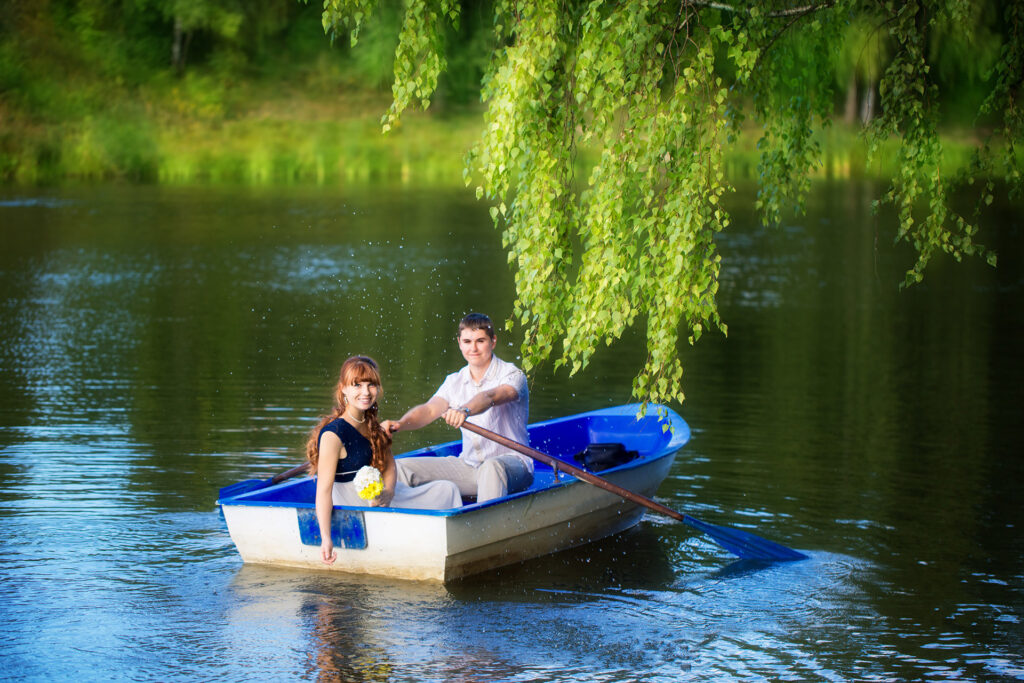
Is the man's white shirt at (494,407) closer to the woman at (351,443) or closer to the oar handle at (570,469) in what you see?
the oar handle at (570,469)

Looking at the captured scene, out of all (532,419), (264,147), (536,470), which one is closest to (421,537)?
(536,470)

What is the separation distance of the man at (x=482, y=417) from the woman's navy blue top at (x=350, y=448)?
0.46 m

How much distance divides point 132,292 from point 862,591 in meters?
15.9

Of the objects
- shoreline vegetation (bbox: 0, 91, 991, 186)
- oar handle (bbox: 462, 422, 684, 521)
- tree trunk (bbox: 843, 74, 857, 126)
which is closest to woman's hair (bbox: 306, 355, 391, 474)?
oar handle (bbox: 462, 422, 684, 521)

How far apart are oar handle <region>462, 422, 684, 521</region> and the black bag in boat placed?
907 millimetres

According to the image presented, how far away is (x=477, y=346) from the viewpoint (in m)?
8.47

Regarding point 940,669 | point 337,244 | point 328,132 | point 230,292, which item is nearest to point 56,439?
point 940,669

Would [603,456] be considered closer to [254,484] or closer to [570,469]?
[570,469]

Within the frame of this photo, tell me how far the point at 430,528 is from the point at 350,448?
0.64 meters

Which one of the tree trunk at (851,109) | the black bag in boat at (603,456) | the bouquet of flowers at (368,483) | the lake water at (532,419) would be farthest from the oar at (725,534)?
the tree trunk at (851,109)

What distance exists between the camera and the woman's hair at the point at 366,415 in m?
7.75

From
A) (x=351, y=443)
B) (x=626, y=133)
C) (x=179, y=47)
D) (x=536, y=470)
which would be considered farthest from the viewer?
(x=179, y=47)

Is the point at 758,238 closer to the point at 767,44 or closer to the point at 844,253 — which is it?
the point at 844,253

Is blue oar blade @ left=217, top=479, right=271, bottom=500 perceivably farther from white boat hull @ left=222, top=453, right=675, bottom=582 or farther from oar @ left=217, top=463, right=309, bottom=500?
white boat hull @ left=222, top=453, right=675, bottom=582
